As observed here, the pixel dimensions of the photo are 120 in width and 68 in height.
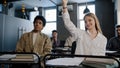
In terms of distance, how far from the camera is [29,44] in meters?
2.39

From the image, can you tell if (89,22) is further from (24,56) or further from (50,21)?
(50,21)

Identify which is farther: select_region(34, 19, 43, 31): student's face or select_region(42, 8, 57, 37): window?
select_region(42, 8, 57, 37): window

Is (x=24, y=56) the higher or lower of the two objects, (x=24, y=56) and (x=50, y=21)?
the lower

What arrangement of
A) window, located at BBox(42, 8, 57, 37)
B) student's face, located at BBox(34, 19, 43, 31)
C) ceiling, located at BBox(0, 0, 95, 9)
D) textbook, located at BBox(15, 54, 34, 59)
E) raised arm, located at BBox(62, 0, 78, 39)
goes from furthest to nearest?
window, located at BBox(42, 8, 57, 37) < ceiling, located at BBox(0, 0, 95, 9) < student's face, located at BBox(34, 19, 43, 31) < raised arm, located at BBox(62, 0, 78, 39) < textbook, located at BBox(15, 54, 34, 59)

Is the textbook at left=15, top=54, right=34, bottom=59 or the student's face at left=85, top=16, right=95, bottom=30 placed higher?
the student's face at left=85, top=16, right=95, bottom=30

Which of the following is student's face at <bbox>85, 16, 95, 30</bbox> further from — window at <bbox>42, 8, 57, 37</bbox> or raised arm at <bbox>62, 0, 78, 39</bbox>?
window at <bbox>42, 8, 57, 37</bbox>

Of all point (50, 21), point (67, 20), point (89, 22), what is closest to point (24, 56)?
point (67, 20)

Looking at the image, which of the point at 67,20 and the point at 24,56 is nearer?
the point at 24,56

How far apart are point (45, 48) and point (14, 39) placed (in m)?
3.97

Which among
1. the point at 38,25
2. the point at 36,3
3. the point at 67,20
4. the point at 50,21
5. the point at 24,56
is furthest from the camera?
the point at 50,21

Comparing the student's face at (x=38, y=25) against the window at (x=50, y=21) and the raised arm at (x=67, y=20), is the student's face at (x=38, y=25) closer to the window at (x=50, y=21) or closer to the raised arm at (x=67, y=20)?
the raised arm at (x=67, y=20)

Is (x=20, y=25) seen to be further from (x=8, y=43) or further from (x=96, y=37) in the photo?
(x=96, y=37)

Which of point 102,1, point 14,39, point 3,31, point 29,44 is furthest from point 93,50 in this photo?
point 102,1

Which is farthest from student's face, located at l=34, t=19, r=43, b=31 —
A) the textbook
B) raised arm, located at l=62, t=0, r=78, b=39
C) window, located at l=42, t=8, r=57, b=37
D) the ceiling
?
window, located at l=42, t=8, r=57, b=37
